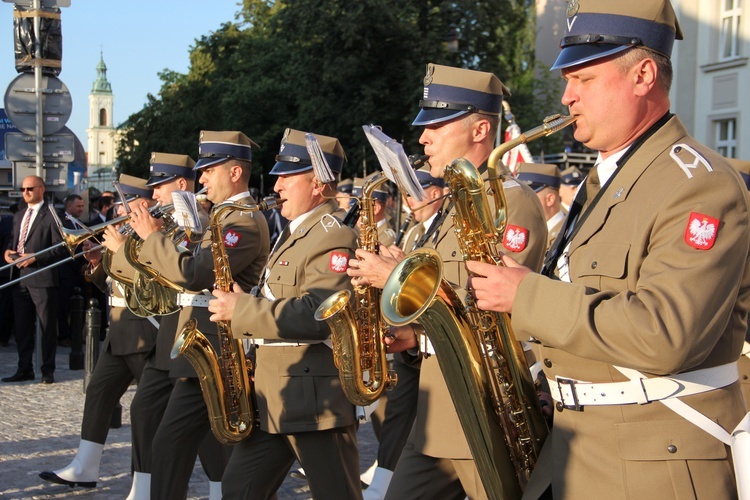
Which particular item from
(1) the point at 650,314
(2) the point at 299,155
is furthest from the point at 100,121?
(1) the point at 650,314

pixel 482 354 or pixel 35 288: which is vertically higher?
pixel 482 354

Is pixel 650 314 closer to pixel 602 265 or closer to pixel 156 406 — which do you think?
pixel 602 265

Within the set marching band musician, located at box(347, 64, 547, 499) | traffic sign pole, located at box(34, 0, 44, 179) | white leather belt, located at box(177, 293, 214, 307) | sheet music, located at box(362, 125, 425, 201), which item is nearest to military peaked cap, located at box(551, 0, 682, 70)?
sheet music, located at box(362, 125, 425, 201)

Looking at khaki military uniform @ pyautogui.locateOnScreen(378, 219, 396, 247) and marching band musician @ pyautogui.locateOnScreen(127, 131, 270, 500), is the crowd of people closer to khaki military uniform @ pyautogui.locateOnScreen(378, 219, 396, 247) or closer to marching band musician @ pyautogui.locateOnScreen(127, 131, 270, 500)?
marching band musician @ pyautogui.locateOnScreen(127, 131, 270, 500)

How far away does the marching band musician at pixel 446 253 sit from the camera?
4023 mm

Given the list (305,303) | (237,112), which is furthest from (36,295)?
(237,112)

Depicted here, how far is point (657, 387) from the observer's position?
2.69m

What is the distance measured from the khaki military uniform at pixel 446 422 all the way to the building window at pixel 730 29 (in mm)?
20931

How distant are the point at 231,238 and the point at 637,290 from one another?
11.3ft

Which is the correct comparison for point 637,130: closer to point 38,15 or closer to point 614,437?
point 614,437

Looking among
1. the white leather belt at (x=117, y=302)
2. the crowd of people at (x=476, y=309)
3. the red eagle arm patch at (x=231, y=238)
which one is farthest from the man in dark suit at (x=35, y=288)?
the red eagle arm patch at (x=231, y=238)

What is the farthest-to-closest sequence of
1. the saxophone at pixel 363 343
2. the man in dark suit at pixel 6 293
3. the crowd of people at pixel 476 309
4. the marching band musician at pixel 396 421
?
the man in dark suit at pixel 6 293 < the marching band musician at pixel 396 421 < the saxophone at pixel 363 343 < the crowd of people at pixel 476 309

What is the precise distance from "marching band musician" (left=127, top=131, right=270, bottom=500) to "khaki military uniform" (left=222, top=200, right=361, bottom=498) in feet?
2.42

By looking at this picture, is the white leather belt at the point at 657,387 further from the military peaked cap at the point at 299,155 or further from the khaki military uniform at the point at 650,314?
the military peaked cap at the point at 299,155
